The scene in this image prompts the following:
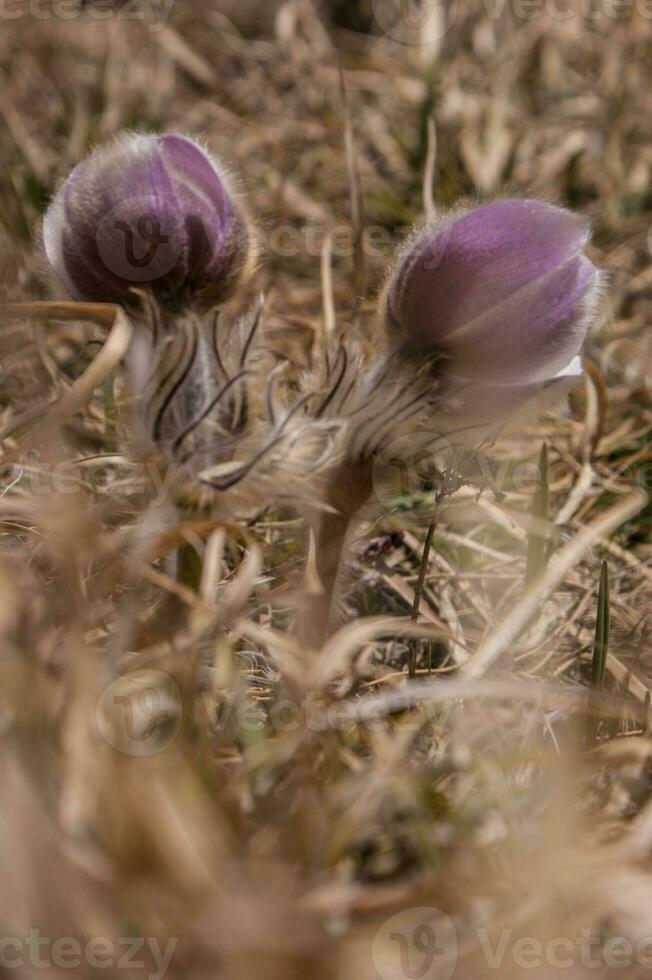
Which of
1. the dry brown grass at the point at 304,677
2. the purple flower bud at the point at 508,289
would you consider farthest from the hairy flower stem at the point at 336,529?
the purple flower bud at the point at 508,289

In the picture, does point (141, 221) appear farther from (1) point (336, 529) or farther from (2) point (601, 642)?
(2) point (601, 642)

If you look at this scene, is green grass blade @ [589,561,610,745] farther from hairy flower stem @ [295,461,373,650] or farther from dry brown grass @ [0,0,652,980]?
hairy flower stem @ [295,461,373,650]

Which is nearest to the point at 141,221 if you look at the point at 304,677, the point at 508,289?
the point at 508,289

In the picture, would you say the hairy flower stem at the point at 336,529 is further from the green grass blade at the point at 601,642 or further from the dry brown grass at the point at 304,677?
the green grass blade at the point at 601,642

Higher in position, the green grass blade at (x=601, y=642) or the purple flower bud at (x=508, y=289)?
the purple flower bud at (x=508, y=289)

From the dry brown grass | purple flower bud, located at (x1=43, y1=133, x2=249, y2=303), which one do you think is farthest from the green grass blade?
purple flower bud, located at (x1=43, y1=133, x2=249, y2=303)

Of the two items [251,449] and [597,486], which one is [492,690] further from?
[597,486]

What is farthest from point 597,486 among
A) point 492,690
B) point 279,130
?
point 279,130
